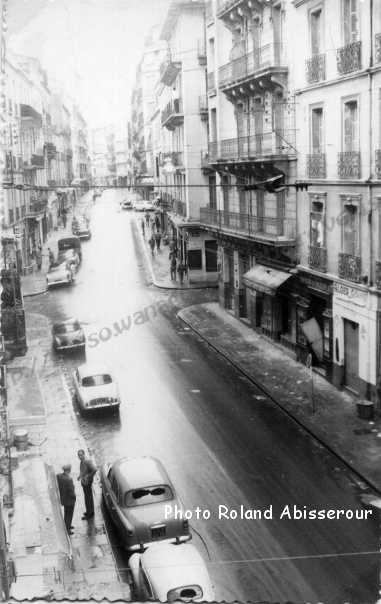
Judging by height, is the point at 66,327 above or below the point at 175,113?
below

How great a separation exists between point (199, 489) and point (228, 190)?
20.9m

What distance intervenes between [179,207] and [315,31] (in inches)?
998

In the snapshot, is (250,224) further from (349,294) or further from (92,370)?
(92,370)

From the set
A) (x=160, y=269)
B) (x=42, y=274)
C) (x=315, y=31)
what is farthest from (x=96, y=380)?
(x=160, y=269)

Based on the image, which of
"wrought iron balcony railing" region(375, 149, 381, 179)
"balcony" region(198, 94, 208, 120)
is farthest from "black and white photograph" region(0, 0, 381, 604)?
"balcony" region(198, 94, 208, 120)

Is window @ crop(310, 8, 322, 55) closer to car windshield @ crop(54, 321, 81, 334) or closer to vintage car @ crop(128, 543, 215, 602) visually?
car windshield @ crop(54, 321, 81, 334)

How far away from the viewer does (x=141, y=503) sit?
14438 mm

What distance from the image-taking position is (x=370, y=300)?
21.0m

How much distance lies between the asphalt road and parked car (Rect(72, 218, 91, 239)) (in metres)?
1.49

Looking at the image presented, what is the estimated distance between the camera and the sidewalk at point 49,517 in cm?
1158

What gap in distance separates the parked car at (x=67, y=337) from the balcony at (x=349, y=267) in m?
9.92

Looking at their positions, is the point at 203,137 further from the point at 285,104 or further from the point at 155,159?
the point at 155,159

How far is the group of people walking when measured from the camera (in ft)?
49.0

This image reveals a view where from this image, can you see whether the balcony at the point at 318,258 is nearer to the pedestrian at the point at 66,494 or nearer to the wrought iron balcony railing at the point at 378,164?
the wrought iron balcony railing at the point at 378,164
